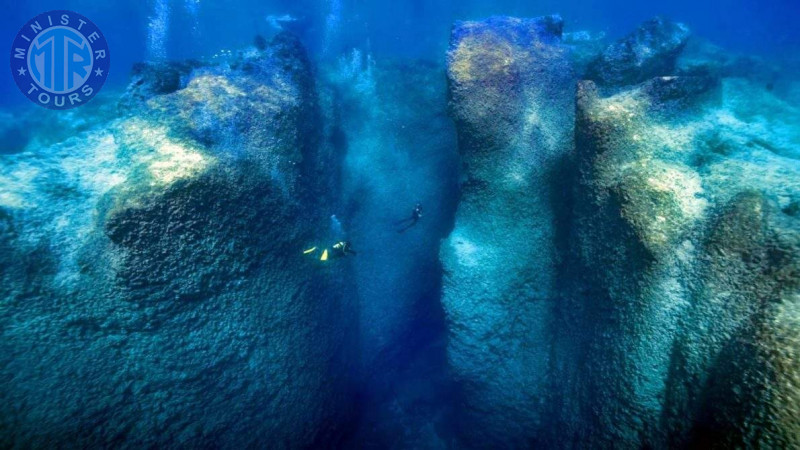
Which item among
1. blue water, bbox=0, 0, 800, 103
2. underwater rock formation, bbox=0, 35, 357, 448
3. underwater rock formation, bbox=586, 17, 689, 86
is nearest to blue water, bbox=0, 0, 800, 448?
underwater rock formation, bbox=0, 35, 357, 448

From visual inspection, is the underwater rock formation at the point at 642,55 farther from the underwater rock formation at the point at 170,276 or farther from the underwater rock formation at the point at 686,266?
the underwater rock formation at the point at 170,276

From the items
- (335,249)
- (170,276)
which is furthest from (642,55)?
(170,276)

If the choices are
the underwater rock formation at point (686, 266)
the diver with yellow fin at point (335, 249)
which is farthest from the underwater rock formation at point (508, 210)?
the diver with yellow fin at point (335, 249)

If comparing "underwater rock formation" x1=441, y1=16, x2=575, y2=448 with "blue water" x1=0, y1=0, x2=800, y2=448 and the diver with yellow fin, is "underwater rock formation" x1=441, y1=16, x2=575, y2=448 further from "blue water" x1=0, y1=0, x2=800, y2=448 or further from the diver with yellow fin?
the diver with yellow fin

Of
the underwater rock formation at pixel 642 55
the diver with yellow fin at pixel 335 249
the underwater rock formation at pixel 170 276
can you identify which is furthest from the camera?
the underwater rock formation at pixel 642 55

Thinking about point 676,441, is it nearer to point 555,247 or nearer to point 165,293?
point 555,247

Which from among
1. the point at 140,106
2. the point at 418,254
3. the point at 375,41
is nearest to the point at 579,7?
the point at 375,41
